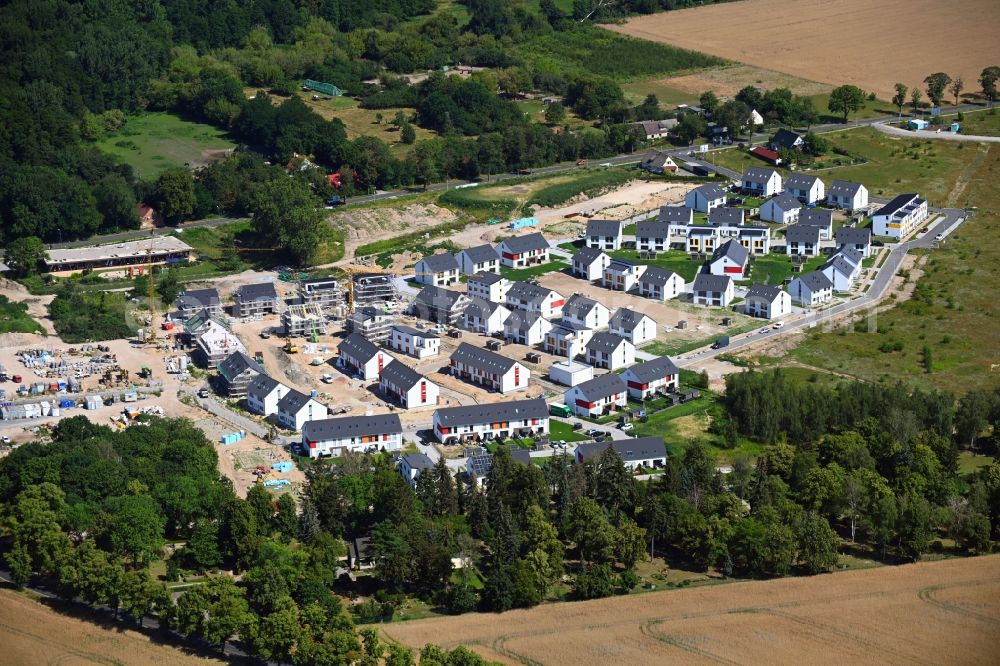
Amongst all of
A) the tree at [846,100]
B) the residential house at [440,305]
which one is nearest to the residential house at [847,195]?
the tree at [846,100]

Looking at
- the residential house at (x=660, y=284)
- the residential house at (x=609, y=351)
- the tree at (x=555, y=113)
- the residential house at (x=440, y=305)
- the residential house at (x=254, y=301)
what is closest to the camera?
the residential house at (x=609, y=351)

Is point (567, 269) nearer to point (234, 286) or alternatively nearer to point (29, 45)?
point (234, 286)

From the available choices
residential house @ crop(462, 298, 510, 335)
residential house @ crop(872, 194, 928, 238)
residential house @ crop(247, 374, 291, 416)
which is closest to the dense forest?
residential house @ crop(462, 298, 510, 335)

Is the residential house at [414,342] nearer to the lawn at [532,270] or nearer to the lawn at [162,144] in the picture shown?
the lawn at [532,270]

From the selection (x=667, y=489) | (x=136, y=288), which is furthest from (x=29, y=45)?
(x=667, y=489)

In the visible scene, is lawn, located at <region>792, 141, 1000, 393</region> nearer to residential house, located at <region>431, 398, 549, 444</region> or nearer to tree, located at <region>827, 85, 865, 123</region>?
residential house, located at <region>431, 398, 549, 444</region>

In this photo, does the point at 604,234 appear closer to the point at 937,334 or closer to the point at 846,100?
the point at 937,334
